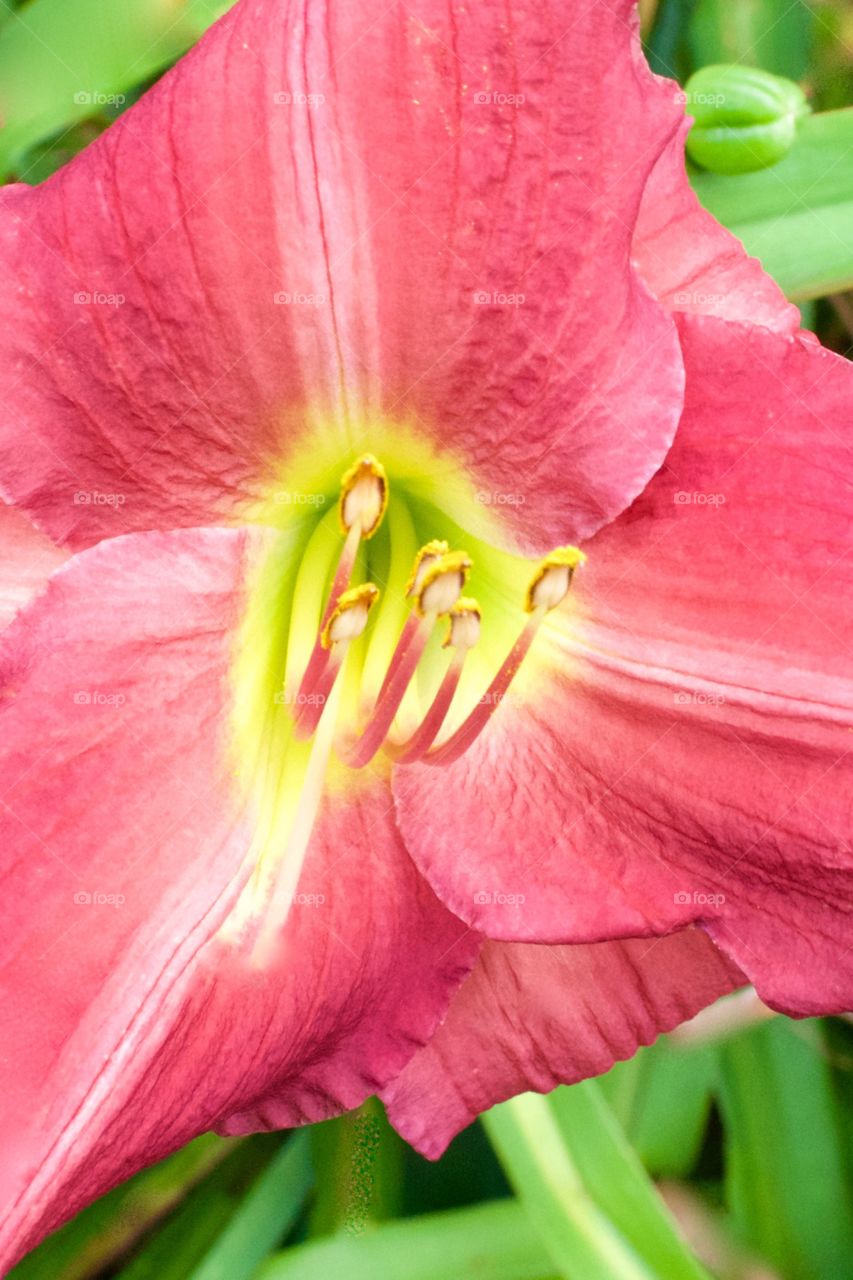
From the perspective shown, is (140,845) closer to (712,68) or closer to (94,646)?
(94,646)

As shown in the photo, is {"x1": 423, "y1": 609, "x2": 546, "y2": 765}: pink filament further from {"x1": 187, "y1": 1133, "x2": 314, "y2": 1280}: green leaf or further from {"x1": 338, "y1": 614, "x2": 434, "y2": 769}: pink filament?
{"x1": 187, "y1": 1133, "x2": 314, "y2": 1280}: green leaf

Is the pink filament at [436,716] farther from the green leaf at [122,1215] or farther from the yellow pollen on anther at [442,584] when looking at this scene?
the green leaf at [122,1215]

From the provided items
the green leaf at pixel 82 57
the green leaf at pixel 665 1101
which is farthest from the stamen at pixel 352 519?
the green leaf at pixel 665 1101

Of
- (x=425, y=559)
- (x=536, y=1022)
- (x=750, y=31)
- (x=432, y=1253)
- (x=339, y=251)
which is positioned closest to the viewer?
(x=339, y=251)

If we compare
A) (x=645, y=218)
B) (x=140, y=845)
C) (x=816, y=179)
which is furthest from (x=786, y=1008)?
(x=816, y=179)

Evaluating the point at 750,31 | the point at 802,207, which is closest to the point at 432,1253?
the point at 802,207

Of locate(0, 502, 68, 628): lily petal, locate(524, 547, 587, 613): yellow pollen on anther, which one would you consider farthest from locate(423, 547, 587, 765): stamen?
locate(0, 502, 68, 628): lily petal

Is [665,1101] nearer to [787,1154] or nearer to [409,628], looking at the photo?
[787,1154]
